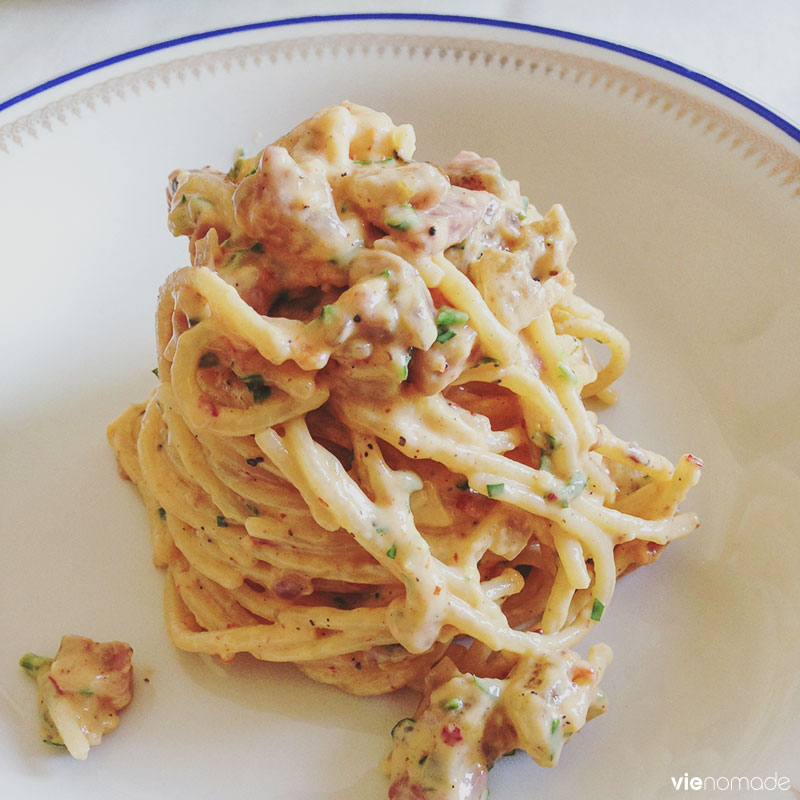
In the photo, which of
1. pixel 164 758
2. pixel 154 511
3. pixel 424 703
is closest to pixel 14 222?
pixel 154 511

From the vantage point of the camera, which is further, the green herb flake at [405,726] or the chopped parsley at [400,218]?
the green herb flake at [405,726]

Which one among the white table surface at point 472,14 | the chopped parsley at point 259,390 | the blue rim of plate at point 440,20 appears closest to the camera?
the chopped parsley at point 259,390

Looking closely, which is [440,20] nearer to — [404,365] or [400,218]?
[400,218]

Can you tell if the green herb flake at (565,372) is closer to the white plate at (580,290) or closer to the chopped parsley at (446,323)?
the chopped parsley at (446,323)

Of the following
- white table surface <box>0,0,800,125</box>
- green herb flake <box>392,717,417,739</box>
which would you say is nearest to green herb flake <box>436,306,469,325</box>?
green herb flake <box>392,717,417,739</box>

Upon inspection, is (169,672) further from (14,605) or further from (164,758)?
(14,605)

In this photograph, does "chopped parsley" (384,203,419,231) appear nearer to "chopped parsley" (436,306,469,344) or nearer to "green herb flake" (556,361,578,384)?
"chopped parsley" (436,306,469,344)

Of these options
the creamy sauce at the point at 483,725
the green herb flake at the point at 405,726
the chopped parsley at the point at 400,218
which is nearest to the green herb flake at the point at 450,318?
the chopped parsley at the point at 400,218
